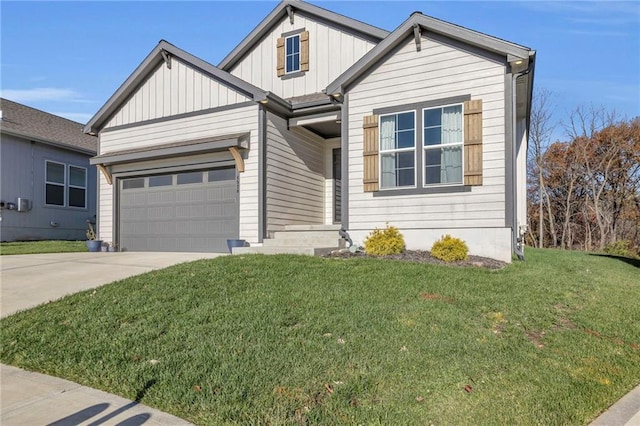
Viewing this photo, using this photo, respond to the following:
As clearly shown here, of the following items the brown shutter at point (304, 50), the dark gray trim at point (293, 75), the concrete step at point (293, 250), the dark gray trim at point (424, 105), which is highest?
the brown shutter at point (304, 50)

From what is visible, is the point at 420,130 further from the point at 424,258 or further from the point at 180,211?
the point at 180,211

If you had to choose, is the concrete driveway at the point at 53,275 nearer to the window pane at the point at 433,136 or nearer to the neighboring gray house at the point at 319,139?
the neighboring gray house at the point at 319,139

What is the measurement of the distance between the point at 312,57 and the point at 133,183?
6185mm

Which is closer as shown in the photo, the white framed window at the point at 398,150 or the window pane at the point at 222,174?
the white framed window at the point at 398,150

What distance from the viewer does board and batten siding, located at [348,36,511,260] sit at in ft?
26.4

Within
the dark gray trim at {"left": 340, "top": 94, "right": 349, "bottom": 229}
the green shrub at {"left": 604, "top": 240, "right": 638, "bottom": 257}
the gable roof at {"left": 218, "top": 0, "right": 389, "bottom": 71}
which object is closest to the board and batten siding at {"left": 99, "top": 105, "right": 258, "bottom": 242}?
the dark gray trim at {"left": 340, "top": 94, "right": 349, "bottom": 229}

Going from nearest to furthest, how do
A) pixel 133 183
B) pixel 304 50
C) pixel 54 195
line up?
pixel 133 183 < pixel 304 50 < pixel 54 195

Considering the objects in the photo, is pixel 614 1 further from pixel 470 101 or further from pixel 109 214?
pixel 109 214

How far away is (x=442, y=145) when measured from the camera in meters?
8.46

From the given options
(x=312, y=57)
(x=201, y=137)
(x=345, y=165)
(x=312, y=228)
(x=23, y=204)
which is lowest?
(x=312, y=228)

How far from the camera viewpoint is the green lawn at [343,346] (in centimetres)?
273

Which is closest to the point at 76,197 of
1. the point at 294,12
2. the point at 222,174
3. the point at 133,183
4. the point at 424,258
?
the point at 133,183

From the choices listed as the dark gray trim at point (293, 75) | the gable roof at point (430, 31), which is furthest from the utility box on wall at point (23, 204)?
the gable roof at point (430, 31)

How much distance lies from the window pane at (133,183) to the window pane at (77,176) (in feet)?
21.3
